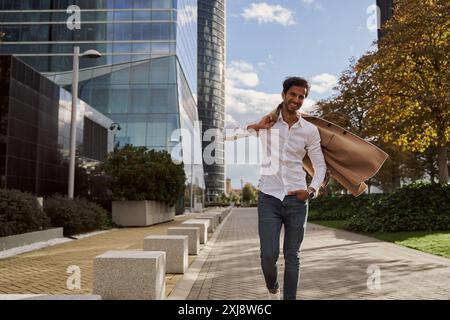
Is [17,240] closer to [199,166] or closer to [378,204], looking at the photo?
[378,204]

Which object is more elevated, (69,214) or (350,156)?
(350,156)

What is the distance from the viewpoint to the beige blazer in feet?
14.7

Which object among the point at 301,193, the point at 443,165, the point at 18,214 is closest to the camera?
the point at 301,193

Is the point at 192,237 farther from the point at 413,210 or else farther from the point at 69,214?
the point at 413,210

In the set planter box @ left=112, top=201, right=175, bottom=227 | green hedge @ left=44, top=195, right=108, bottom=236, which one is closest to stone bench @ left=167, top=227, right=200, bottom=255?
green hedge @ left=44, top=195, right=108, bottom=236

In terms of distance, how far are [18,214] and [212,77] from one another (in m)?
107

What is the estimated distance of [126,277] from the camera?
498cm

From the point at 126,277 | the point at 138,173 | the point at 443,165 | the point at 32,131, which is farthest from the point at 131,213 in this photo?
the point at 126,277

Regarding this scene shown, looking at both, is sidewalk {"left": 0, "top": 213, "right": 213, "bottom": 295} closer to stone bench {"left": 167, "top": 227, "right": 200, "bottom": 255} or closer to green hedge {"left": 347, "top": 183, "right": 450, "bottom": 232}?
stone bench {"left": 167, "top": 227, "right": 200, "bottom": 255}

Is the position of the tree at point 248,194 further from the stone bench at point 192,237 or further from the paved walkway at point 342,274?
the stone bench at point 192,237

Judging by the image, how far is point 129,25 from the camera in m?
46.5

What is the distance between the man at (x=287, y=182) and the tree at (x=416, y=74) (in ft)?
41.7

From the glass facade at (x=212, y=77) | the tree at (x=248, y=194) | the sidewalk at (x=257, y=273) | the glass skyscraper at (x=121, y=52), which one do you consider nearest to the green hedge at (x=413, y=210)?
the sidewalk at (x=257, y=273)
